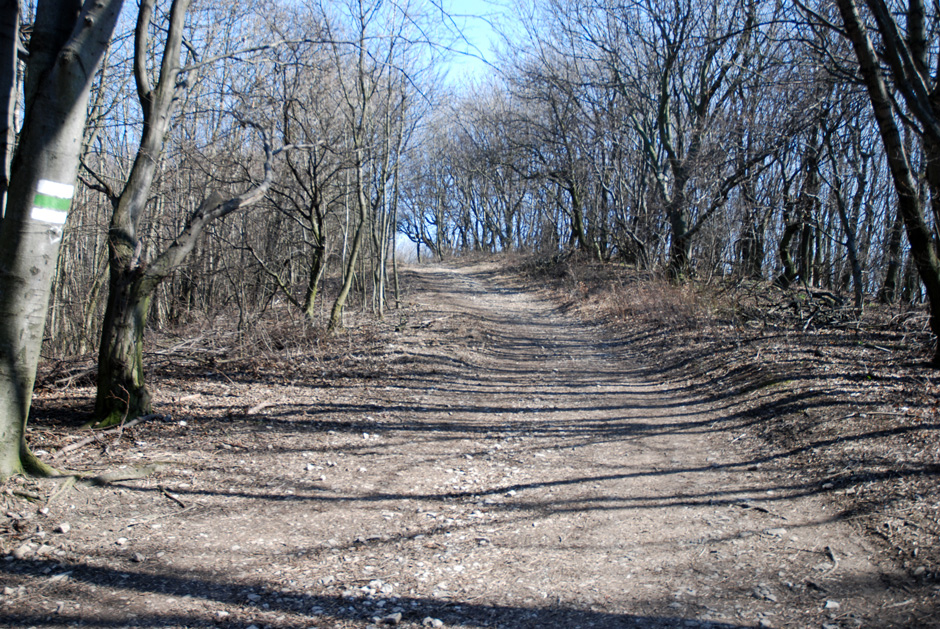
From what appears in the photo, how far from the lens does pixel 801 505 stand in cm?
397

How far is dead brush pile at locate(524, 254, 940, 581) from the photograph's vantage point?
12.5 ft

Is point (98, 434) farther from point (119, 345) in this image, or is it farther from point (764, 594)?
point (764, 594)

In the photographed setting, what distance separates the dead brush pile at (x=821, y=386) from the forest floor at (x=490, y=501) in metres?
0.03

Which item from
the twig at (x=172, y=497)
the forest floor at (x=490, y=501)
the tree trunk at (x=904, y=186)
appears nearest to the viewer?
the forest floor at (x=490, y=501)

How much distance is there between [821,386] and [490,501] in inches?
155

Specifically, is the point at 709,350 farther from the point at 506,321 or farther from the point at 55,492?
the point at 55,492

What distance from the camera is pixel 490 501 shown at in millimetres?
4215

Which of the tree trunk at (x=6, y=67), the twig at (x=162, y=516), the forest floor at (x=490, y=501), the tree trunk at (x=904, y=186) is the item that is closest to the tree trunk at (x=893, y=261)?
the forest floor at (x=490, y=501)

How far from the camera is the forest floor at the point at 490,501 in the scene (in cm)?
291

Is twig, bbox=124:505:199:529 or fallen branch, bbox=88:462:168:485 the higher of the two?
fallen branch, bbox=88:462:168:485

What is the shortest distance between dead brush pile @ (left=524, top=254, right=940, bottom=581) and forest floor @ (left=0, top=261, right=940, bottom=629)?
0.03 metres

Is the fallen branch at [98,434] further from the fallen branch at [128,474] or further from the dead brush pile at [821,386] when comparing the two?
the dead brush pile at [821,386]

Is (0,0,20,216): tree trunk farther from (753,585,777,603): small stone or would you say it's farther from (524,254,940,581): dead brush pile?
(524,254,940,581): dead brush pile

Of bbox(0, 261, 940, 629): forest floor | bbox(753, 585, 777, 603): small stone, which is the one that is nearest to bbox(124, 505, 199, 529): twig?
bbox(0, 261, 940, 629): forest floor
